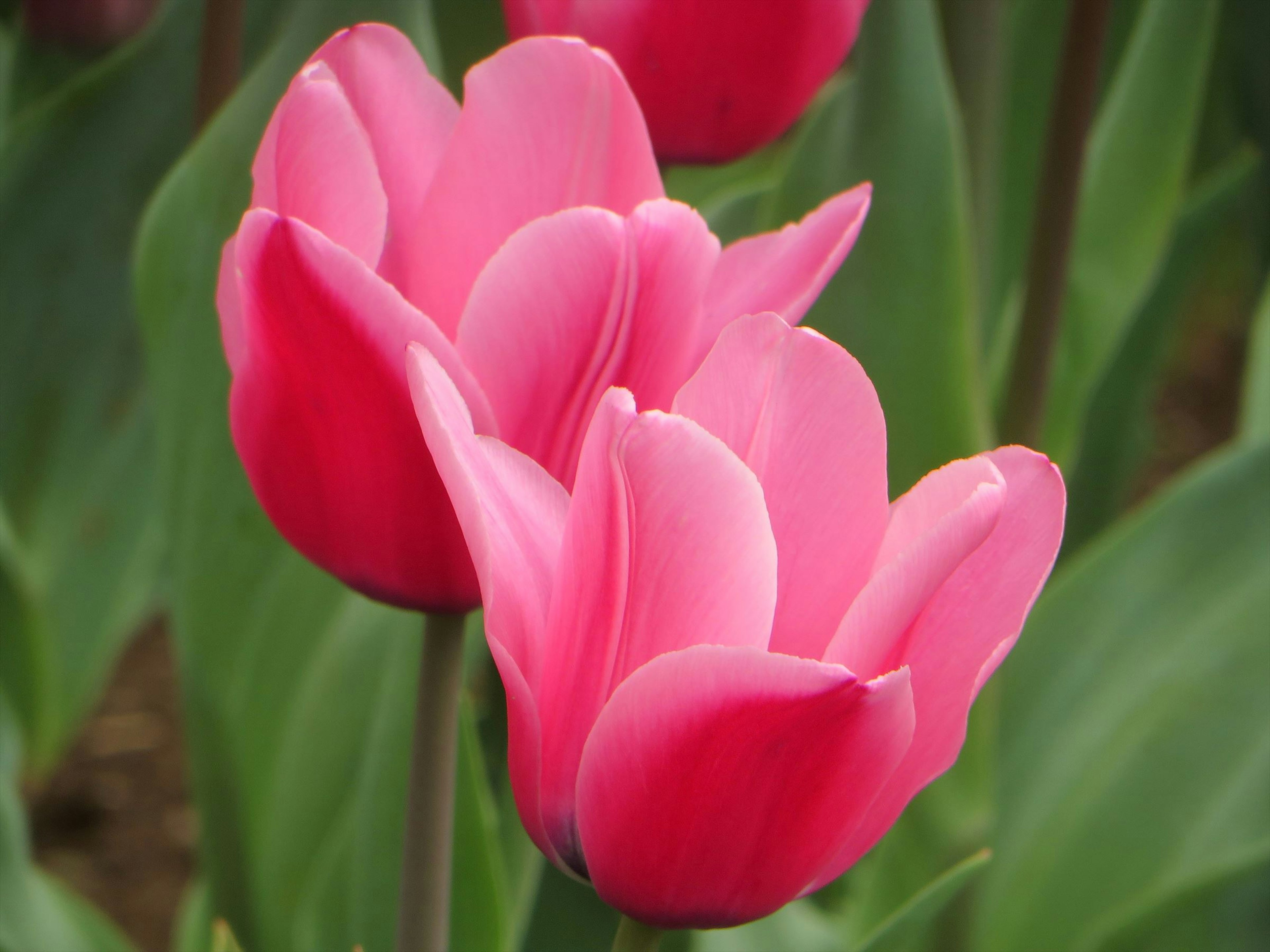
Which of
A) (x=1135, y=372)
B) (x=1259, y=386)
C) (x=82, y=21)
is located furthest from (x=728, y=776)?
(x=82, y=21)

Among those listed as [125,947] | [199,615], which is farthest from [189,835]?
[199,615]

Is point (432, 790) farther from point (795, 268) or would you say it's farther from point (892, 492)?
point (892, 492)

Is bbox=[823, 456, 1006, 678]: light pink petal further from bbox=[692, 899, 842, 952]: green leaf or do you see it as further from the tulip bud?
the tulip bud

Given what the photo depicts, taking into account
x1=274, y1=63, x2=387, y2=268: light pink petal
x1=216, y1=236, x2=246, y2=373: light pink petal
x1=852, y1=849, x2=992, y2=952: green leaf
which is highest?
x1=274, y1=63, x2=387, y2=268: light pink petal

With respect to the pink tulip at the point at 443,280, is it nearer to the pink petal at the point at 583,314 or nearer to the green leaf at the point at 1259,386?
the pink petal at the point at 583,314

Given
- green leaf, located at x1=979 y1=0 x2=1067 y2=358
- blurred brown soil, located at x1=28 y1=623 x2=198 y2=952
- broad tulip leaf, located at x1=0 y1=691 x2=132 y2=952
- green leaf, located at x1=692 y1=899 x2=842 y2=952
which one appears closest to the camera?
green leaf, located at x1=692 y1=899 x2=842 y2=952

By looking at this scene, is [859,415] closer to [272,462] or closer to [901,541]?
[901,541]

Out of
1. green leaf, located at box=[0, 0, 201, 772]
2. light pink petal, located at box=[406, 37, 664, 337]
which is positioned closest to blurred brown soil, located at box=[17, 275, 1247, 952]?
green leaf, located at box=[0, 0, 201, 772]
